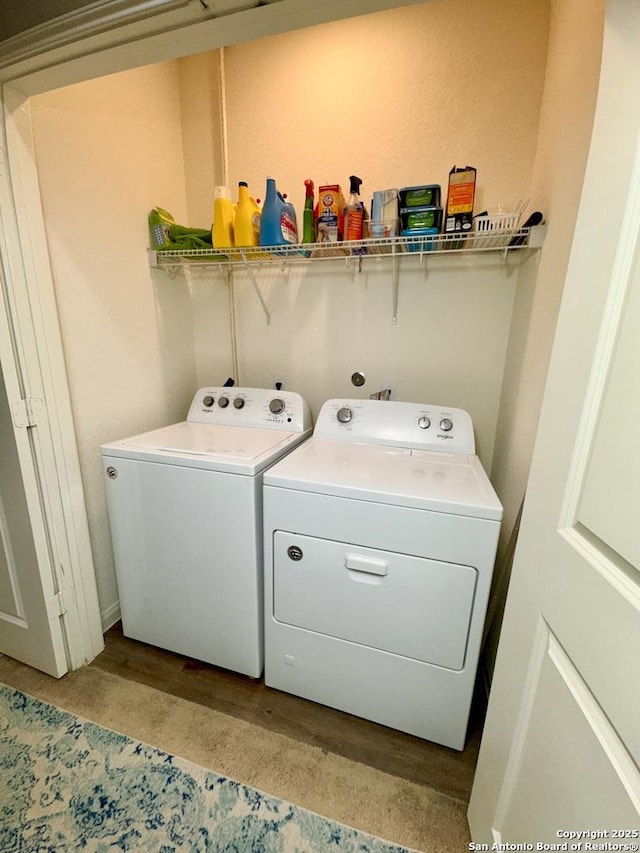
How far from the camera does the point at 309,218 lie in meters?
1.56

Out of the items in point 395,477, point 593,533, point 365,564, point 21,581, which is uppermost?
point 593,533

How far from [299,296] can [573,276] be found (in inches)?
54.9

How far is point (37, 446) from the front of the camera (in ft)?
4.21

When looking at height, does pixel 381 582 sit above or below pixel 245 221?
below

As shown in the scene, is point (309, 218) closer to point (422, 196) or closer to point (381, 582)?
point (422, 196)

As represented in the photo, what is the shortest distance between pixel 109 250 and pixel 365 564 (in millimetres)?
1668

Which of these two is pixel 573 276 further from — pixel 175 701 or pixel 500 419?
pixel 175 701

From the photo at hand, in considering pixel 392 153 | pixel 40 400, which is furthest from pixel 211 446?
pixel 392 153

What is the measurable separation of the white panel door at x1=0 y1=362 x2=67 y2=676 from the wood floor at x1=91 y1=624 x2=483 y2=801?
0.24m

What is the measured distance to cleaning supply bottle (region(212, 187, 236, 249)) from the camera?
5.30ft

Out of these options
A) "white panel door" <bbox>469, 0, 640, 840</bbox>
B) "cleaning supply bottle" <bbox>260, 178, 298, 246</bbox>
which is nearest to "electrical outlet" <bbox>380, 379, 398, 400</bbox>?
"cleaning supply bottle" <bbox>260, 178, 298, 246</bbox>

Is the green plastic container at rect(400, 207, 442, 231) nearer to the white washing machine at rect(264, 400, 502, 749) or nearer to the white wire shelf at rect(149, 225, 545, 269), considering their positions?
the white wire shelf at rect(149, 225, 545, 269)

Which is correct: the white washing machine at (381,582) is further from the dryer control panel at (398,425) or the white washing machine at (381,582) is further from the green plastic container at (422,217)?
the green plastic container at (422,217)

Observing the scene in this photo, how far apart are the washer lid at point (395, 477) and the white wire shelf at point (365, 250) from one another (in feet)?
2.78
